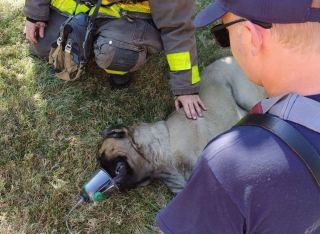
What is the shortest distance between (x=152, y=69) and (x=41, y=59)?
1245 mm

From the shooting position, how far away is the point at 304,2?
4.68 feet

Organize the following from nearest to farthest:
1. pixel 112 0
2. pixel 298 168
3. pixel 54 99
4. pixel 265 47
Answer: pixel 298 168 → pixel 265 47 → pixel 112 0 → pixel 54 99

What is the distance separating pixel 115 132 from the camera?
11.7 ft

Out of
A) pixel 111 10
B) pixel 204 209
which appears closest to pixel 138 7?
pixel 111 10

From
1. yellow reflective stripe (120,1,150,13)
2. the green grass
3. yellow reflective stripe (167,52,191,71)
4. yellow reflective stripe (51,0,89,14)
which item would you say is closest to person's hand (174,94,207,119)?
yellow reflective stripe (167,52,191,71)

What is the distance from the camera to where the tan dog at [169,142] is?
349cm

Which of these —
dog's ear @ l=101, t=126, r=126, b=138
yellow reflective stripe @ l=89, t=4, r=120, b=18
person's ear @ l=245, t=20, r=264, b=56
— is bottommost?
dog's ear @ l=101, t=126, r=126, b=138

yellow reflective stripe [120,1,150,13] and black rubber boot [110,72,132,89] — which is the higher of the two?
yellow reflective stripe [120,1,150,13]

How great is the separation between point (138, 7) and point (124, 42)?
0.37 meters

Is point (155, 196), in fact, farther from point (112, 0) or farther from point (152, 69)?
point (112, 0)

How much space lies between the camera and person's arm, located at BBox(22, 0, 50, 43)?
3.69 m

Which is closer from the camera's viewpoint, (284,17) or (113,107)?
(284,17)

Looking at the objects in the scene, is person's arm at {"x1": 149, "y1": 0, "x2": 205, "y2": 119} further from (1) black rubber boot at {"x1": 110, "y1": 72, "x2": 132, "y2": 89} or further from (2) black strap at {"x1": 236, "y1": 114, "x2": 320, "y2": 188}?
(2) black strap at {"x1": 236, "y1": 114, "x2": 320, "y2": 188}

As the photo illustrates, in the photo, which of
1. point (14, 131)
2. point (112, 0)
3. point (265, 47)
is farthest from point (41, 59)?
point (265, 47)
